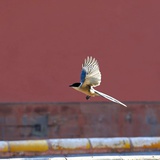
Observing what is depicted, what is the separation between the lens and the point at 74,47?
9.90 metres

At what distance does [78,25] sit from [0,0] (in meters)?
1.10

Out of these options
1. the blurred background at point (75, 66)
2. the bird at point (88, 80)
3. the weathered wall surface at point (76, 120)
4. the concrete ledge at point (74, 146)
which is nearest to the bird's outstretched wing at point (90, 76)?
the bird at point (88, 80)

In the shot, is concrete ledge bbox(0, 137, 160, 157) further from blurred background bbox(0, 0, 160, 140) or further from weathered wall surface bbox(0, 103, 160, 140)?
weathered wall surface bbox(0, 103, 160, 140)

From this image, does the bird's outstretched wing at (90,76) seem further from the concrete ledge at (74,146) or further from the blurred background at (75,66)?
the blurred background at (75,66)

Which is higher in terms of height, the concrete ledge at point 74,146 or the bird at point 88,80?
the bird at point 88,80

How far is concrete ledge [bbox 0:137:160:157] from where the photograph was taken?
18.1 ft

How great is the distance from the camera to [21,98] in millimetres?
9742

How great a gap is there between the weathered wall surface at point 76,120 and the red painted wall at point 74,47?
0.13 meters

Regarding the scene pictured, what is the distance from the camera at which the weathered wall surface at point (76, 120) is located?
980 cm

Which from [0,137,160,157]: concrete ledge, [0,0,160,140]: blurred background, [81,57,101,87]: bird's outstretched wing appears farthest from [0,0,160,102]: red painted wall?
[0,137,160,157]: concrete ledge

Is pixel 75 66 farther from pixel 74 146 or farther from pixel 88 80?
pixel 74 146

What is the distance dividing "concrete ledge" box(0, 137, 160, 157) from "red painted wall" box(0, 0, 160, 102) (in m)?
3.97

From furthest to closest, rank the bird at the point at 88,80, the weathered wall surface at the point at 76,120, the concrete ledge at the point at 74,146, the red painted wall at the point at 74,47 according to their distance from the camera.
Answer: the weathered wall surface at the point at 76,120
the red painted wall at the point at 74,47
the bird at the point at 88,80
the concrete ledge at the point at 74,146

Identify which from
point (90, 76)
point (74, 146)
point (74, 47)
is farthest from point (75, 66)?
point (74, 146)
